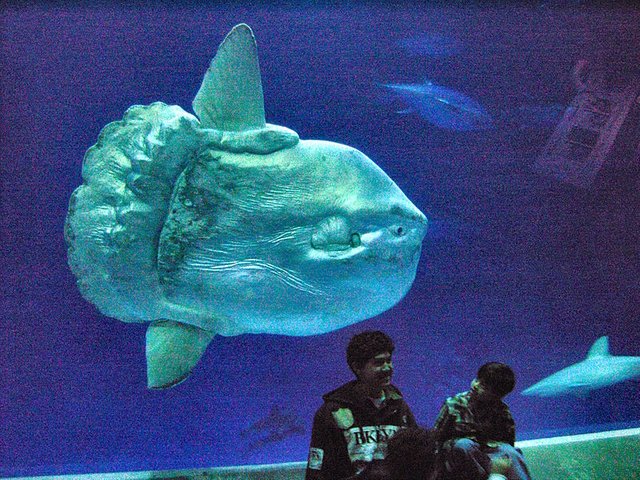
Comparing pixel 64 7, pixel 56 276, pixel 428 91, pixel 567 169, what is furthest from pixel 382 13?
pixel 56 276

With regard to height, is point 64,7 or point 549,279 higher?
point 64,7

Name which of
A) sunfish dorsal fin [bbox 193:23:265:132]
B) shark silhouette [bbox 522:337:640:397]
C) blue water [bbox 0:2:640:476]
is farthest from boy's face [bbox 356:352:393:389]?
shark silhouette [bbox 522:337:640:397]

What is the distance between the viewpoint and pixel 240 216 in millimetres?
2025

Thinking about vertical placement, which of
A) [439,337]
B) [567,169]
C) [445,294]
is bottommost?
[439,337]

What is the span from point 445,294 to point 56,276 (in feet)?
7.78

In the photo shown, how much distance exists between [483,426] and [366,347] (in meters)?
0.50

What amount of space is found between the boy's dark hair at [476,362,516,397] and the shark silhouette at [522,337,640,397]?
2045 millimetres

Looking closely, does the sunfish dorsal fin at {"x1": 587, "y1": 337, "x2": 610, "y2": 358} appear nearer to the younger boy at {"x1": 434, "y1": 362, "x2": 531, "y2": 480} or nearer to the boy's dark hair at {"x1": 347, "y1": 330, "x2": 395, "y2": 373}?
the younger boy at {"x1": 434, "y1": 362, "x2": 531, "y2": 480}

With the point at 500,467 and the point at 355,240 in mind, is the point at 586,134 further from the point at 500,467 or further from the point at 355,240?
the point at 500,467

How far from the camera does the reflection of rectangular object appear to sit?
3.69 metres

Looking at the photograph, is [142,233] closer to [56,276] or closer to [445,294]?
[56,276]

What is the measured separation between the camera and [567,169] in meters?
3.75

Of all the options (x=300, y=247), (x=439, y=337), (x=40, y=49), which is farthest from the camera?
(x=439, y=337)

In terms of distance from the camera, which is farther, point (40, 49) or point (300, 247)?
point (40, 49)
